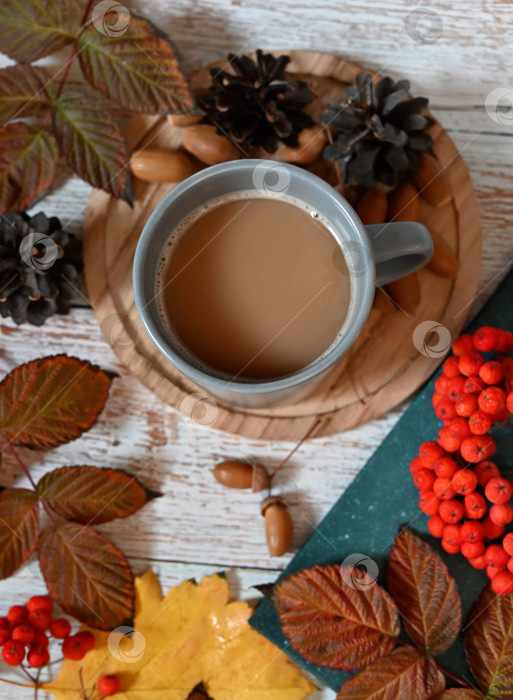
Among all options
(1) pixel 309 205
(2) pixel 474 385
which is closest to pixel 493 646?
(2) pixel 474 385

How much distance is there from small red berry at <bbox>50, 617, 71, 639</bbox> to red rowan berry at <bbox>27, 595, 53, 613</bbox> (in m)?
0.02

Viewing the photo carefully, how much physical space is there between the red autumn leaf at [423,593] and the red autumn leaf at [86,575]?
296 mm

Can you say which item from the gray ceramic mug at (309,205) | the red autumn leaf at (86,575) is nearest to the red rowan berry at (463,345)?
the gray ceramic mug at (309,205)

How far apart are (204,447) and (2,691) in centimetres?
36

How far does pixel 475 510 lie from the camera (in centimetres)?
73

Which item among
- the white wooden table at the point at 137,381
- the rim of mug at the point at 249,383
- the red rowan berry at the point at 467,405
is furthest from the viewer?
the white wooden table at the point at 137,381

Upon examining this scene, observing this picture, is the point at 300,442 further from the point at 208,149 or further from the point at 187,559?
the point at 208,149

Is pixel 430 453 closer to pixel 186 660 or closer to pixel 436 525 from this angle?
pixel 436 525

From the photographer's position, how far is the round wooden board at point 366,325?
766mm

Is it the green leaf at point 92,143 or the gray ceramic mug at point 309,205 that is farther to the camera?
the green leaf at point 92,143

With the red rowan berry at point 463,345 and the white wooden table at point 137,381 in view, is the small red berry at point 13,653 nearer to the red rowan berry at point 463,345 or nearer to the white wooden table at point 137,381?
the white wooden table at point 137,381

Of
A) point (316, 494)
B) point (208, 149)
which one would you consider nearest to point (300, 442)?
point (316, 494)

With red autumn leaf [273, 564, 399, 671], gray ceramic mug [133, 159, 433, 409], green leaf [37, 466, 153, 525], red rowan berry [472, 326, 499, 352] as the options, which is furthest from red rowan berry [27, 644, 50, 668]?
red rowan berry [472, 326, 499, 352]

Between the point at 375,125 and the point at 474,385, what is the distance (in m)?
0.28
